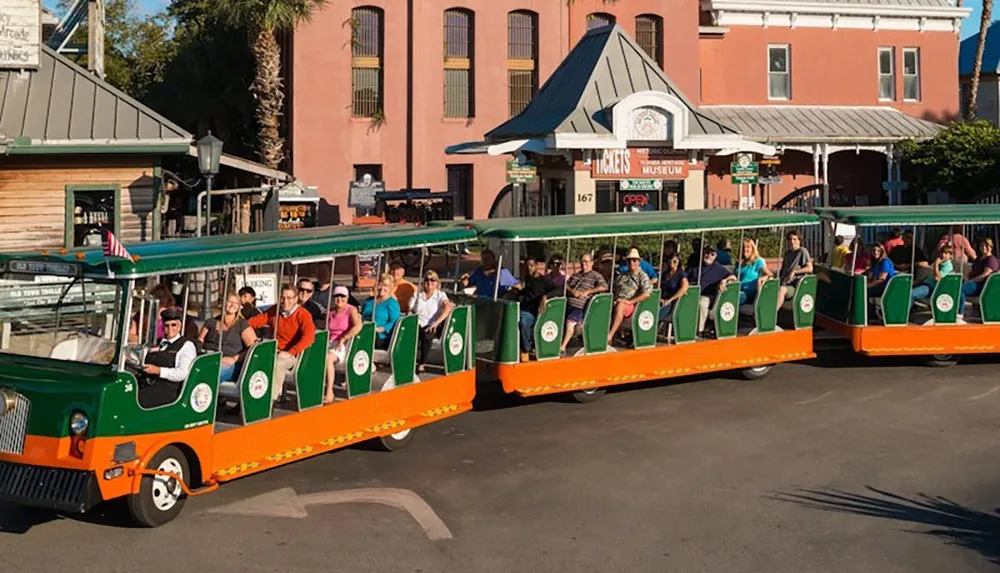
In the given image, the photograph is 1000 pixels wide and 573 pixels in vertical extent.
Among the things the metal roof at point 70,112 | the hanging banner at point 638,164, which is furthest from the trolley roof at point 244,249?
the hanging banner at point 638,164

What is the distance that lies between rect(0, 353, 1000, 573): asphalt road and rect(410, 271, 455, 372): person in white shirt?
929mm

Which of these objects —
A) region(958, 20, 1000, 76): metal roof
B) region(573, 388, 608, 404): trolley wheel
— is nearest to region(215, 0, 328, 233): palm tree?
region(573, 388, 608, 404): trolley wheel

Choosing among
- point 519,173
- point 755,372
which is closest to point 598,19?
point 519,173

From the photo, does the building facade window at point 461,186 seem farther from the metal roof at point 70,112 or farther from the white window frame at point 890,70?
the metal roof at point 70,112

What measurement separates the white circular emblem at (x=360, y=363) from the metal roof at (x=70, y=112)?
1039cm

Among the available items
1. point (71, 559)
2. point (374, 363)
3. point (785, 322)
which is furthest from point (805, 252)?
point (71, 559)

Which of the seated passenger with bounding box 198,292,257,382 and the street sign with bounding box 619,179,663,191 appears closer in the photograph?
the seated passenger with bounding box 198,292,257,382

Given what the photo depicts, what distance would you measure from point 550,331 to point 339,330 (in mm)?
2829

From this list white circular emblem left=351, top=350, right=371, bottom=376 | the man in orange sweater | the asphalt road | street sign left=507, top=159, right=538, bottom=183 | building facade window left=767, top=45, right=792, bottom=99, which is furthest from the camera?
building facade window left=767, top=45, right=792, bottom=99

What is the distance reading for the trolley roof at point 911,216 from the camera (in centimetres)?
1540

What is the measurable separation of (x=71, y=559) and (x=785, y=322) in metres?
10.7

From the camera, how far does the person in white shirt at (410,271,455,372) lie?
12.7m

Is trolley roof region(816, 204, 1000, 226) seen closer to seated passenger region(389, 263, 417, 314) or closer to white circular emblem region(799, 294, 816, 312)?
white circular emblem region(799, 294, 816, 312)

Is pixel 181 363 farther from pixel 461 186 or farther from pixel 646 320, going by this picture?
pixel 461 186
